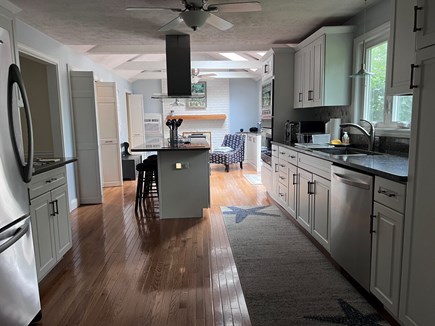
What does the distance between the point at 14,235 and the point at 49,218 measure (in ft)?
2.60

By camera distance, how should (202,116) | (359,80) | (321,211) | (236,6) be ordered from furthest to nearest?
(202,116)
(359,80)
(321,211)
(236,6)

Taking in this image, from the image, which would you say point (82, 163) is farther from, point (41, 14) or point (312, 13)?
point (312, 13)

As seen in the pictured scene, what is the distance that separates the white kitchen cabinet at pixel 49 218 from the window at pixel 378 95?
9.64 feet

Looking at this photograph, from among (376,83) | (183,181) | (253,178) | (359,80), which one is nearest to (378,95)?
(376,83)

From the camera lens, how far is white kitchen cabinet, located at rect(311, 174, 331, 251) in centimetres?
262

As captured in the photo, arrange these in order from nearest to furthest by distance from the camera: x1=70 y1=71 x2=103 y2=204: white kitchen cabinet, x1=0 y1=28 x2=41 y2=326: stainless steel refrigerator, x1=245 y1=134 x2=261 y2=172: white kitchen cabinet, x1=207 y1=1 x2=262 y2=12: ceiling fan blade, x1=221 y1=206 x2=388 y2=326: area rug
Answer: x1=0 y1=28 x2=41 y2=326: stainless steel refrigerator < x1=221 y1=206 x2=388 y2=326: area rug < x1=207 y1=1 x2=262 y2=12: ceiling fan blade < x1=70 y1=71 x2=103 y2=204: white kitchen cabinet < x1=245 y1=134 x2=261 y2=172: white kitchen cabinet

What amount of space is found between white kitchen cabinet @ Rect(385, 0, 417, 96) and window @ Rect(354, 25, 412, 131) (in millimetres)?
591

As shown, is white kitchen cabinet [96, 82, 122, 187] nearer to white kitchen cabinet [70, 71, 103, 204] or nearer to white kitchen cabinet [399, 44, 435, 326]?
white kitchen cabinet [70, 71, 103, 204]

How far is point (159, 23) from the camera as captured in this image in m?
3.63

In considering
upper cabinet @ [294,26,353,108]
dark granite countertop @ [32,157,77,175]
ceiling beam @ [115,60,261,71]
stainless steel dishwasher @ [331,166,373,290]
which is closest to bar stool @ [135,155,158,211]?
dark granite countertop @ [32,157,77,175]

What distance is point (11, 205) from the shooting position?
167 cm

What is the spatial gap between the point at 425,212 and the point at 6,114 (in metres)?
2.26

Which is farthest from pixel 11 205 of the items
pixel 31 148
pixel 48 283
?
pixel 48 283

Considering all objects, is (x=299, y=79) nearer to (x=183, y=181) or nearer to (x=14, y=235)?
(x=183, y=181)
